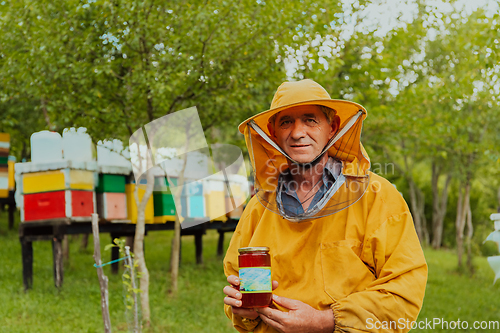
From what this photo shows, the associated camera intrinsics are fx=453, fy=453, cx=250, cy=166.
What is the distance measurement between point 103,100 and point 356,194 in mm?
5349

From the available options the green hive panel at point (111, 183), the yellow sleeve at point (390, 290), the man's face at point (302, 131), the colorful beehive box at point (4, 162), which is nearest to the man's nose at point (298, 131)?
the man's face at point (302, 131)

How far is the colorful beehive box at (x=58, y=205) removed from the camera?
6918mm

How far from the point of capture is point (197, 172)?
7.40 m

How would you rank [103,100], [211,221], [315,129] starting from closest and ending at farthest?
[315,129]
[103,100]
[211,221]

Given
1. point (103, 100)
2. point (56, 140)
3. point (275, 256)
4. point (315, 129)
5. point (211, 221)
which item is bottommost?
point (211, 221)

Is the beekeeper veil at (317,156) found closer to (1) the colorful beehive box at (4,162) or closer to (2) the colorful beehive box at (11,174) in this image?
(1) the colorful beehive box at (4,162)

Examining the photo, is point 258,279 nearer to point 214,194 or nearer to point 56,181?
point 56,181

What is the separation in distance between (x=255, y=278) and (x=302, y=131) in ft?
2.18

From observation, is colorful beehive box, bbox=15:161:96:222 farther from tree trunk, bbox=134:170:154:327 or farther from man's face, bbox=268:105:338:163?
man's face, bbox=268:105:338:163

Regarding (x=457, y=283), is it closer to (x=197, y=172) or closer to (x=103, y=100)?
(x=197, y=172)

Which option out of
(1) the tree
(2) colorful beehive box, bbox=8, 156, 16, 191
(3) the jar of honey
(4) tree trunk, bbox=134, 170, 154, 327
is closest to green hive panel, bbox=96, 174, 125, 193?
(1) the tree

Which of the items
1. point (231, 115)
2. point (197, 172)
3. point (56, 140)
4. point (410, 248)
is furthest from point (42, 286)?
point (410, 248)

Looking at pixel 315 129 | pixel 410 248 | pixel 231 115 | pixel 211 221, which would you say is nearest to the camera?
pixel 410 248

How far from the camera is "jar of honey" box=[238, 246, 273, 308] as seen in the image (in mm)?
1711
